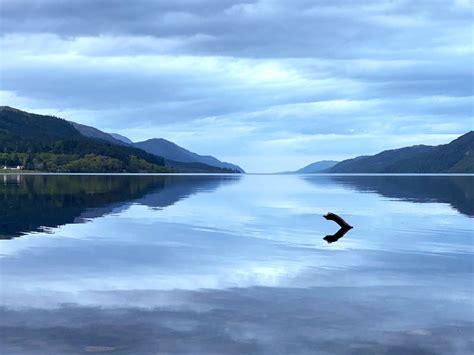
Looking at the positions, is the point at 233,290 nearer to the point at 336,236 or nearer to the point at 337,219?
the point at 336,236

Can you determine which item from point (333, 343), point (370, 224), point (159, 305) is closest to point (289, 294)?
point (159, 305)

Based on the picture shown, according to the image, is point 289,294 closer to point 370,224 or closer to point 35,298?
point 35,298

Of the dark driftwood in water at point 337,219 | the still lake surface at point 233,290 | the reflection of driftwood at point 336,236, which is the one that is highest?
the dark driftwood in water at point 337,219

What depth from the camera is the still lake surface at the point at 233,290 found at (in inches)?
811

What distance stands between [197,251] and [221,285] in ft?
43.0

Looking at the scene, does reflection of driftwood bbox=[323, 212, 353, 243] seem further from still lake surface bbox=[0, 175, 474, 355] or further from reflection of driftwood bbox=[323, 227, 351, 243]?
still lake surface bbox=[0, 175, 474, 355]

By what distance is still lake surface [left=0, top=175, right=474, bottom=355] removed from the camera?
67.6 feet

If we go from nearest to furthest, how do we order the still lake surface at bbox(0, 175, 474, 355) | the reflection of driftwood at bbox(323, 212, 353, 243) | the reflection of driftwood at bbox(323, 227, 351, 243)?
the still lake surface at bbox(0, 175, 474, 355) < the reflection of driftwood at bbox(323, 227, 351, 243) < the reflection of driftwood at bbox(323, 212, 353, 243)

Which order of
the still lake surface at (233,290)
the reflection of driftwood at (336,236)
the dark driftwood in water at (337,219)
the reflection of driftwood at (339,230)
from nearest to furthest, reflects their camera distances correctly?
the still lake surface at (233,290), the reflection of driftwood at (336,236), the reflection of driftwood at (339,230), the dark driftwood in water at (337,219)

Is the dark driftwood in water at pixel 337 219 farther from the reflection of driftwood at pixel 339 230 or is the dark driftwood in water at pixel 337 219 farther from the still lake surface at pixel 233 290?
the still lake surface at pixel 233 290

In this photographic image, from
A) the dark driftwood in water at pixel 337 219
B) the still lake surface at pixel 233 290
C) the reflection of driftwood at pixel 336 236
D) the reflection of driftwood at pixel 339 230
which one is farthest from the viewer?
the dark driftwood in water at pixel 337 219

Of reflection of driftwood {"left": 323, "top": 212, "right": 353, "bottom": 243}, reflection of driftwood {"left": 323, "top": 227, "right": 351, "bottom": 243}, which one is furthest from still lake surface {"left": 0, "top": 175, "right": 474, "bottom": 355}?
reflection of driftwood {"left": 323, "top": 212, "right": 353, "bottom": 243}

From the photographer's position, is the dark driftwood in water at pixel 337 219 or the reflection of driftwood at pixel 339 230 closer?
the reflection of driftwood at pixel 339 230

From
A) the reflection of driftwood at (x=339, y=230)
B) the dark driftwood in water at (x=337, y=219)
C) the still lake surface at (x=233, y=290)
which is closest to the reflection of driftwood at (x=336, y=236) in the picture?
the reflection of driftwood at (x=339, y=230)
